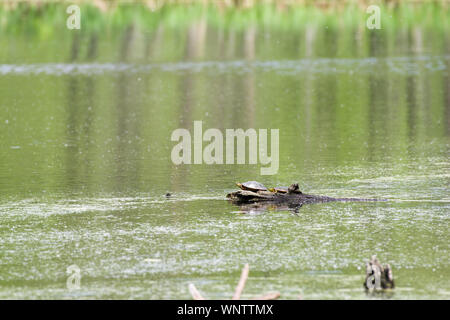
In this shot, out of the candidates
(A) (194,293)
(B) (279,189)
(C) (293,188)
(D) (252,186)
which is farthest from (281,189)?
(A) (194,293)

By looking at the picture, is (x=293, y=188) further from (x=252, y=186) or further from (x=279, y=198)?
(x=252, y=186)

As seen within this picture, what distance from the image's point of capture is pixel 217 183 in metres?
13.3

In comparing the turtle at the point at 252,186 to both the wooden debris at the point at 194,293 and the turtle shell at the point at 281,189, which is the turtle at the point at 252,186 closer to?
the turtle shell at the point at 281,189

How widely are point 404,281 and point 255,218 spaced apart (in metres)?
2.85

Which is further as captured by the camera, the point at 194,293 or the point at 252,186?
the point at 252,186

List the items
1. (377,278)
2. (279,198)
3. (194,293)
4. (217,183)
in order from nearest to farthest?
(194,293) → (377,278) → (279,198) → (217,183)

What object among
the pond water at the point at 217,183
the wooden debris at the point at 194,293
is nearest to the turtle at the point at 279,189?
the pond water at the point at 217,183

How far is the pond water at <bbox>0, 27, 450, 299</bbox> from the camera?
8945mm

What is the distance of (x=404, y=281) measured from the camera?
28.2ft

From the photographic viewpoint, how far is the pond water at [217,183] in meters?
8.95

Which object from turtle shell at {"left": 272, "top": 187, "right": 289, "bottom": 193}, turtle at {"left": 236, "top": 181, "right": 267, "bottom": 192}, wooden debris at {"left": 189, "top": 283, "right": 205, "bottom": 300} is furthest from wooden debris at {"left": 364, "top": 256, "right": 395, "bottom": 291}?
turtle at {"left": 236, "top": 181, "right": 267, "bottom": 192}

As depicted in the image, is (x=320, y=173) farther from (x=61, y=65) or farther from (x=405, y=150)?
(x=61, y=65)

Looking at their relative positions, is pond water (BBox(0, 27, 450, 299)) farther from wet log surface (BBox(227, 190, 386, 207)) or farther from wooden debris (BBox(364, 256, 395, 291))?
wet log surface (BBox(227, 190, 386, 207))
